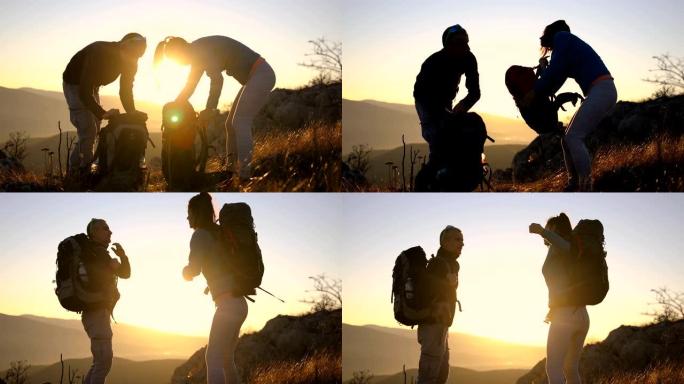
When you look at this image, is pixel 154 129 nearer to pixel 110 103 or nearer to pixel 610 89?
pixel 110 103

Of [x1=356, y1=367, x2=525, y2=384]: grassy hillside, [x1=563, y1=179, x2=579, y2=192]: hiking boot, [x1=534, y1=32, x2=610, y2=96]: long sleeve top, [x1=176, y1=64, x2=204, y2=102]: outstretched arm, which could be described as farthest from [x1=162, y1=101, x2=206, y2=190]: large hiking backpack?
[x1=563, y1=179, x2=579, y2=192]: hiking boot

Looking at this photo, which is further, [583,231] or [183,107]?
[183,107]

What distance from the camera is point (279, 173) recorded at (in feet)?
45.9

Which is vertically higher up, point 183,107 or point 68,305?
point 183,107

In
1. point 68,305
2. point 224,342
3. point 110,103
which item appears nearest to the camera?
point 224,342

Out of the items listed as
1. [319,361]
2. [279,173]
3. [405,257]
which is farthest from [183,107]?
[319,361]

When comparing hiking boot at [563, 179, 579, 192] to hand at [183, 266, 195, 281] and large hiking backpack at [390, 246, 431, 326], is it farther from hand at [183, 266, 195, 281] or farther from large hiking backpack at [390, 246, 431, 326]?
hand at [183, 266, 195, 281]

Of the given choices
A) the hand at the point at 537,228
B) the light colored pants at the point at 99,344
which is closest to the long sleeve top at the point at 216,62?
the light colored pants at the point at 99,344

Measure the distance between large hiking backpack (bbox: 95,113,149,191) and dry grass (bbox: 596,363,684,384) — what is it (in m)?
5.33

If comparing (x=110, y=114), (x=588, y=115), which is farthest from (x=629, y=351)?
(x=110, y=114)

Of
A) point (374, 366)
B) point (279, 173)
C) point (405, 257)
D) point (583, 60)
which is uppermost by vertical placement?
point (583, 60)

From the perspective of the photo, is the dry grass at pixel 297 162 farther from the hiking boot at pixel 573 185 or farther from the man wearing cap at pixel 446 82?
the hiking boot at pixel 573 185

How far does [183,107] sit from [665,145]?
17.9 ft

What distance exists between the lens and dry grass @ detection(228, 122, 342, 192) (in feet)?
45.4
